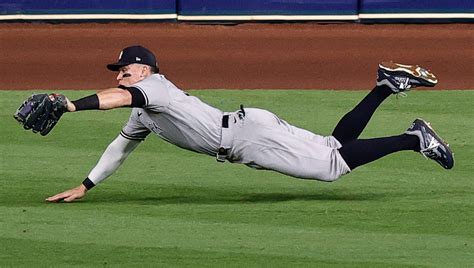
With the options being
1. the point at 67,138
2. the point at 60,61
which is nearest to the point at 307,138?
the point at 67,138

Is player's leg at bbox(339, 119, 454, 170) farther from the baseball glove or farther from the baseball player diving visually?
the baseball glove

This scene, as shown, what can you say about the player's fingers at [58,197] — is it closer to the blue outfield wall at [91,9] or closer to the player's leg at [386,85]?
the player's leg at [386,85]

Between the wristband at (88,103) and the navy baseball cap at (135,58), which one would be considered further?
the navy baseball cap at (135,58)

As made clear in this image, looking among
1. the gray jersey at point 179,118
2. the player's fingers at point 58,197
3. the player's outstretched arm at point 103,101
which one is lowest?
the player's fingers at point 58,197

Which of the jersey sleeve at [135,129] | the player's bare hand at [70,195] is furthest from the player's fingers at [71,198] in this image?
the jersey sleeve at [135,129]

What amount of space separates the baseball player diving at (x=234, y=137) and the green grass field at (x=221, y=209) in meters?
0.23

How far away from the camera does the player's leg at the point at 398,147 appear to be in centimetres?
802

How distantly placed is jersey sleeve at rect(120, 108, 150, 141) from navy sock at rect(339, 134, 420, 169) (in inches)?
47.2

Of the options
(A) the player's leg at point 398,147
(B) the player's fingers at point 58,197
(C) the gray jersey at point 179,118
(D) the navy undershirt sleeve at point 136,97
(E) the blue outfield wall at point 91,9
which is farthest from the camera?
(E) the blue outfield wall at point 91,9

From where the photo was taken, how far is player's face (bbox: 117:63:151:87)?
7.87 metres

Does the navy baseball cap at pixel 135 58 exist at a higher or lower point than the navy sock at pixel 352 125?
higher

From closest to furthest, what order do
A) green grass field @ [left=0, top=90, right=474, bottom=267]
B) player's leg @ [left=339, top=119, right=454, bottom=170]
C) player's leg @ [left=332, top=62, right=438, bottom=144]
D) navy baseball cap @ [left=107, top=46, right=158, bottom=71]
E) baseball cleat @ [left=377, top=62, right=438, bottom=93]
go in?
1. green grass field @ [left=0, top=90, right=474, bottom=267]
2. navy baseball cap @ [left=107, top=46, right=158, bottom=71]
3. player's leg @ [left=339, top=119, right=454, bottom=170]
4. player's leg @ [left=332, top=62, right=438, bottom=144]
5. baseball cleat @ [left=377, top=62, right=438, bottom=93]

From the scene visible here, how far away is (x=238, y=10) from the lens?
53.5 feet

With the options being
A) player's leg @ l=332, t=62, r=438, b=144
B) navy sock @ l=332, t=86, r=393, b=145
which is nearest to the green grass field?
navy sock @ l=332, t=86, r=393, b=145
